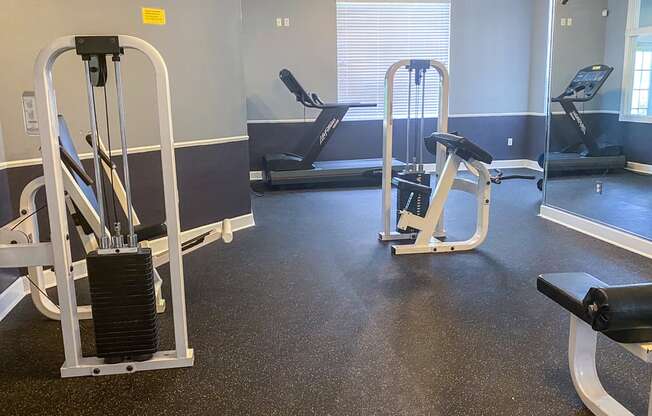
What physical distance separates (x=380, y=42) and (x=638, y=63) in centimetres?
340

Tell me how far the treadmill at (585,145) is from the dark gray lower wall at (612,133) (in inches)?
2.8

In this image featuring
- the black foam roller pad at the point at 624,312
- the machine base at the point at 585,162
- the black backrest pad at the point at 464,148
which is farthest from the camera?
the machine base at the point at 585,162

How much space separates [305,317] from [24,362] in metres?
1.39

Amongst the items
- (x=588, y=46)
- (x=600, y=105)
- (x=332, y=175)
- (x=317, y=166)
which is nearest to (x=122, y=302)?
(x=332, y=175)

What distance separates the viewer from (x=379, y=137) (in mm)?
8016

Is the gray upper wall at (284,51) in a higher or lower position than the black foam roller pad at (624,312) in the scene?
higher

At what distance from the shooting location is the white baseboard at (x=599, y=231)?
409 centimetres

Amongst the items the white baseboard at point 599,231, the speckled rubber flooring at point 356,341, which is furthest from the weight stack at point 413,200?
the white baseboard at point 599,231

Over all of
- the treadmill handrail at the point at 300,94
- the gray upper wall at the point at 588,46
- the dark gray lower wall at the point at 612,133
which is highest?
the gray upper wall at the point at 588,46

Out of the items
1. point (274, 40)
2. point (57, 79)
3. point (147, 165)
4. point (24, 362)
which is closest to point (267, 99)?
point (274, 40)

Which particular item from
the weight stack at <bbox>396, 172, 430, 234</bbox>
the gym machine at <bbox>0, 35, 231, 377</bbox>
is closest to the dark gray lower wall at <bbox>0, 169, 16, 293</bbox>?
the gym machine at <bbox>0, 35, 231, 377</bbox>

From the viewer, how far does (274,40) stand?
7.40m

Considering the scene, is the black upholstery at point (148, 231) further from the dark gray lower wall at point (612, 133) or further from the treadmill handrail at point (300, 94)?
the dark gray lower wall at point (612, 133)

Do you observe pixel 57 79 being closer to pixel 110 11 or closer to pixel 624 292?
pixel 110 11
